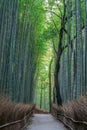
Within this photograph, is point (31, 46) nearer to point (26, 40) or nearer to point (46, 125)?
point (26, 40)

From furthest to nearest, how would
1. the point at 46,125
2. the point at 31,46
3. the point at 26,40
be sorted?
the point at 31,46 < the point at 26,40 < the point at 46,125

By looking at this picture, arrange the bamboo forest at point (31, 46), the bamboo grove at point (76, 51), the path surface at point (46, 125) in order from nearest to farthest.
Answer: the bamboo forest at point (31, 46) → the bamboo grove at point (76, 51) → the path surface at point (46, 125)

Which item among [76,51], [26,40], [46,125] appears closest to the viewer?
[76,51]

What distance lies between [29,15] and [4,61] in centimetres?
577

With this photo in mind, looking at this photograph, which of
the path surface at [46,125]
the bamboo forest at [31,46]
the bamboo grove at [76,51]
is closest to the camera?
the bamboo forest at [31,46]

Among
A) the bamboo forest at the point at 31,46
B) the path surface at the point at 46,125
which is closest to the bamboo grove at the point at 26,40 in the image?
the bamboo forest at the point at 31,46

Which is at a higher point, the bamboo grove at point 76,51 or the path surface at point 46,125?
the bamboo grove at point 76,51

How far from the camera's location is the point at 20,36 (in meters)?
13.0

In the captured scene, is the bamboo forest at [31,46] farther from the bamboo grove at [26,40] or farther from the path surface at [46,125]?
the path surface at [46,125]

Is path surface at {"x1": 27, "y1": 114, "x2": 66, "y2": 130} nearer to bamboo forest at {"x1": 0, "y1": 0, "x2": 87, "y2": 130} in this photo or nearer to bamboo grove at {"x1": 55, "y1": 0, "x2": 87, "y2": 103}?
bamboo forest at {"x1": 0, "y1": 0, "x2": 87, "y2": 130}

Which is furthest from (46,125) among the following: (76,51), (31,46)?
(31,46)

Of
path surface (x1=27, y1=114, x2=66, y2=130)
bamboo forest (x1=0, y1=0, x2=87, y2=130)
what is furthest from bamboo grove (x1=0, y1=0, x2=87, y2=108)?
path surface (x1=27, y1=114, x2=66, y2=130)

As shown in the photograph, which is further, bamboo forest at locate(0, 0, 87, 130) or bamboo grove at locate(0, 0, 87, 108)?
bamboo grove at locate(0, 0, 87, 108)

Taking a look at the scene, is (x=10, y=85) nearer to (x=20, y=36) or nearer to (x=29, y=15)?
(x=20, y=36)
